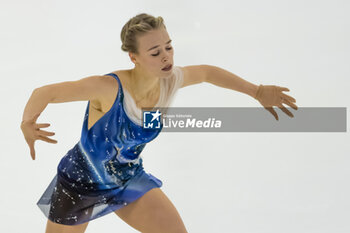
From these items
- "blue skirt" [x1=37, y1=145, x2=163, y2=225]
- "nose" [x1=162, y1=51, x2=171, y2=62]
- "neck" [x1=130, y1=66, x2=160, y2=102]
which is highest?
"nose" [x1=162, y1=51, x2=171, y2=62]

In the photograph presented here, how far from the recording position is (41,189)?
423 centimetres

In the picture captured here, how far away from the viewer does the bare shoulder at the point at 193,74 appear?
2.68 meters

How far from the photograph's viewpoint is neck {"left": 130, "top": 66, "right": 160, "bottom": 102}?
2.52 metres

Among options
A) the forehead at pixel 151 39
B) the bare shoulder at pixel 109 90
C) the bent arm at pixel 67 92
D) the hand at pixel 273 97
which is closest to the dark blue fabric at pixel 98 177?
the bare shoulder at pixel 109 90

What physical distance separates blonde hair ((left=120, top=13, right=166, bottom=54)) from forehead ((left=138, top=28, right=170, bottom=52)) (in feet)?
0.06

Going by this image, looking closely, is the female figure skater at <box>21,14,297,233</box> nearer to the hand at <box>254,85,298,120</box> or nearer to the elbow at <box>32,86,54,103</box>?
the hand at <box>254,85,298,120</box>

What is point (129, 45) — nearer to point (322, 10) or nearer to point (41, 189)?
point (41, 189)

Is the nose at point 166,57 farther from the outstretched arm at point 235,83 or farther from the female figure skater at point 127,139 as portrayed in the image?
the outstretched arm at point 235,83

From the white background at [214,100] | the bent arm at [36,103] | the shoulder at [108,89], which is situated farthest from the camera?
the white background at [214,100]

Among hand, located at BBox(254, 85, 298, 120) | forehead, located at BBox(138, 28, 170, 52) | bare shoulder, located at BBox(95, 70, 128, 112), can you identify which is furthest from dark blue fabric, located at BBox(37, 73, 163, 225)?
hand, located at BBox(254, 85, 298, 120)

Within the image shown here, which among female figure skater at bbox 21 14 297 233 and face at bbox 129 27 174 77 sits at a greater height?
face at bbox 129 27 174 77

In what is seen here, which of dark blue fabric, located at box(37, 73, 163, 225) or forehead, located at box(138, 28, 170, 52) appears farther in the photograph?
dark blue fabric, located at box(37, 73, 163, 225)

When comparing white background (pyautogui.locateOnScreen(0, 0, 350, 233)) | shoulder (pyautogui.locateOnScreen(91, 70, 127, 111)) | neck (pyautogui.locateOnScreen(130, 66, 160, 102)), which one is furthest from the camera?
white background (pyautogui.locateOnScreen(0, 0, 350, 233))

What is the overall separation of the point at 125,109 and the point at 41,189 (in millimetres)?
1986
